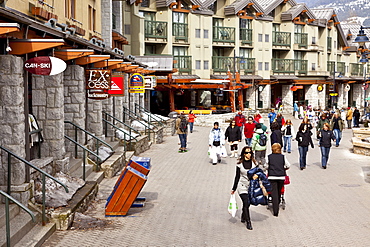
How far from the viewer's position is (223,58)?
50.8 metres

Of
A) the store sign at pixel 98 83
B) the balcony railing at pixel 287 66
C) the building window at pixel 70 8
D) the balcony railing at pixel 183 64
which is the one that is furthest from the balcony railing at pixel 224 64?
the store sign at pixel 98 83

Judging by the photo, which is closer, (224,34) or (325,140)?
(325,140)

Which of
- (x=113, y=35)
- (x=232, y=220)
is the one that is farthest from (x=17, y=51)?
(x=113, y=35)

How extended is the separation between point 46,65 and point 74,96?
6310 mm

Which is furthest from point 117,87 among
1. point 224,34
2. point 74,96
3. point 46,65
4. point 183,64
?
point 224,34

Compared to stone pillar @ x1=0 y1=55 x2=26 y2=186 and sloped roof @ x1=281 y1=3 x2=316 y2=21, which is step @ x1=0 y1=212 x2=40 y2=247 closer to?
stone pillar @ x1=0 y1=55 x2=26 y2=186

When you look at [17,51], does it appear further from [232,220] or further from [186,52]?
[186,52]

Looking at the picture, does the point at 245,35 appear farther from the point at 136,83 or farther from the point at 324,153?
the point at 324,153

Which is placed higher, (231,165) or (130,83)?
(130,83)

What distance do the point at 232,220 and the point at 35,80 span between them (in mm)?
5301

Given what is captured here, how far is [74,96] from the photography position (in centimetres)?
1527

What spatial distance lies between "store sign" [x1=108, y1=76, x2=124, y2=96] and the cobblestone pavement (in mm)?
2787

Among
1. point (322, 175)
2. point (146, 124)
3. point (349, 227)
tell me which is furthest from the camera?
point (146, 124)

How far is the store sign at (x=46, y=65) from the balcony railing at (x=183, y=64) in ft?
129
